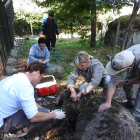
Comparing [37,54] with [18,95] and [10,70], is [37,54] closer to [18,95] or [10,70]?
[10,70]

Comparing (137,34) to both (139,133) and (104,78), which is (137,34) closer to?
(104,78)

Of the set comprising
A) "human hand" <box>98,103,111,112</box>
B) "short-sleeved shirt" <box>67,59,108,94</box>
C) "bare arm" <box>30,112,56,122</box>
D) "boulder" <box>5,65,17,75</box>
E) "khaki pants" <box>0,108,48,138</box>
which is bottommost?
"khaki pants" <box>0,108,48,138</box>

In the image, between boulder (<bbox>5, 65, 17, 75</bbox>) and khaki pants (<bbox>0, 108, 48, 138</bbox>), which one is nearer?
khaki pants (<bbox>0, 108, 48, 138</bbox>)

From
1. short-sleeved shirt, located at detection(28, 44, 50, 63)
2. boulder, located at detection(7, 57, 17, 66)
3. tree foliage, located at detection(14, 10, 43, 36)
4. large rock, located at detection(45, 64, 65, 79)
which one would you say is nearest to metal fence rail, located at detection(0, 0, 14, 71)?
boulder, located at detection(7, 57, 17, 66)

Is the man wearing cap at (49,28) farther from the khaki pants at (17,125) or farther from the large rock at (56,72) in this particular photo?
the khaki pants at (17,125)

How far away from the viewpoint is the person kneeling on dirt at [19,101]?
1.87 meters

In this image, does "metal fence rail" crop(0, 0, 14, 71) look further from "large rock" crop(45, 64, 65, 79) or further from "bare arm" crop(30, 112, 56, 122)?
"bare arm" crop(30, 112, 56, 122)

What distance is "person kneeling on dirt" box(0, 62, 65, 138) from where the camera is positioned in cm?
187

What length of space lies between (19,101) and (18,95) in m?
0.11

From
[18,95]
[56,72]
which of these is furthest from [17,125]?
[56,72]

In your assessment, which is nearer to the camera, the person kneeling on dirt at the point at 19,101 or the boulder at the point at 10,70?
the person kneeling on dirt at the point at 19,101

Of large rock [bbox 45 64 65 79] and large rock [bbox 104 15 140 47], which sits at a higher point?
large rock [bbox 104 15 140 47]

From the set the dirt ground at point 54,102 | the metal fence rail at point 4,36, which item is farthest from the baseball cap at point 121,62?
the metal fence rail at point 4,36

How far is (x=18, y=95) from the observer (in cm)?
187
